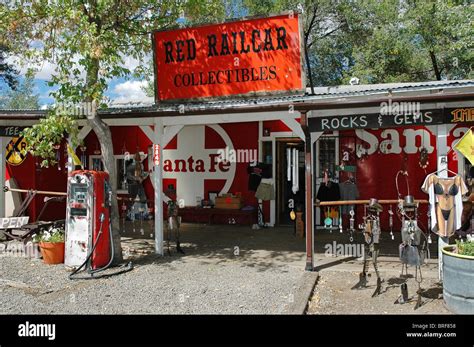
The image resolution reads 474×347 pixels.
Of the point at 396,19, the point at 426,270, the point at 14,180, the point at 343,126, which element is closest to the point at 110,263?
the point at 343,126

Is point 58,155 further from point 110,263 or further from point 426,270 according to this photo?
point 426,270

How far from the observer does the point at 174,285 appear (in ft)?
22.2

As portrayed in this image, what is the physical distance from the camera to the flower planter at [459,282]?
200 inches

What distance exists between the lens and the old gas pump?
25.0 ft

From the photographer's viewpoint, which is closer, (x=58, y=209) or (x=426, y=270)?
(x=426, y=270)

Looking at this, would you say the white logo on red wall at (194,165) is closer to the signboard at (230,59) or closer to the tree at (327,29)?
the signboard at (230,59)

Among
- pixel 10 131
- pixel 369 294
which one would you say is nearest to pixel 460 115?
pixel 369 294

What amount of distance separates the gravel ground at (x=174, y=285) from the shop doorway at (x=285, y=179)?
10.9 feet

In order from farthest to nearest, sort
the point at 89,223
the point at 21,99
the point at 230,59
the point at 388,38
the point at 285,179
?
the point at 21,99 < the point at 388,38 < the point at 285,179 < the point at 230,59 < the point at 89,223

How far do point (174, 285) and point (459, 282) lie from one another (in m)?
4.14

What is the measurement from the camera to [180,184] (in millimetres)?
13875

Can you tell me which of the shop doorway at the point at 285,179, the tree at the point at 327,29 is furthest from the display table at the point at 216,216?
the tree at the point at 327,29

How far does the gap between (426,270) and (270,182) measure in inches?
230

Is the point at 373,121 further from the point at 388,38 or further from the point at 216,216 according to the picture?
the point at 388,38
